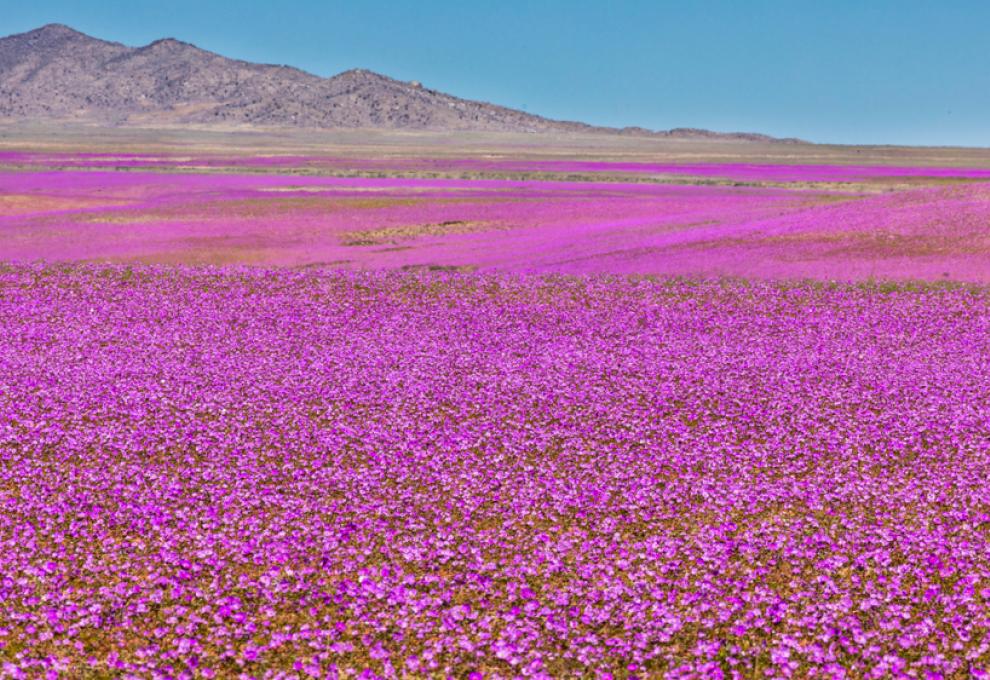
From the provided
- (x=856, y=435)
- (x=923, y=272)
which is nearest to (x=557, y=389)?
(x=856, y=435)

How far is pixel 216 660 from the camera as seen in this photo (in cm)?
888

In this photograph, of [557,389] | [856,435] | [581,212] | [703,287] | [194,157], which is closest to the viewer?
[856,435]

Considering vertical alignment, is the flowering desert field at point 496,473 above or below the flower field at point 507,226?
below

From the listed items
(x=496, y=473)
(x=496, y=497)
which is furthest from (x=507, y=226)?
(x=496, y=497)

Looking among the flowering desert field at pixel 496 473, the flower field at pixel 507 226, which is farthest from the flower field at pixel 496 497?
the flower field at pixel 507 226

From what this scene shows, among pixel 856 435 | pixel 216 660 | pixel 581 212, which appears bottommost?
pixel 216 660

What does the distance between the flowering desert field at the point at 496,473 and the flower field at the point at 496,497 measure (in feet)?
0.16

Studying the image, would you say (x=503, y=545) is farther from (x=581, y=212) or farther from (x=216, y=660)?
(x=581, y=212)

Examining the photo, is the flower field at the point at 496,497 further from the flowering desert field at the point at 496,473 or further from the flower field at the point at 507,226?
the flower field at the point at 507,226

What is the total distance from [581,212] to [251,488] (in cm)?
4766

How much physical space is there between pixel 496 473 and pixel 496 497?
77 cm

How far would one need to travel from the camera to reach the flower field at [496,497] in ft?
29.7

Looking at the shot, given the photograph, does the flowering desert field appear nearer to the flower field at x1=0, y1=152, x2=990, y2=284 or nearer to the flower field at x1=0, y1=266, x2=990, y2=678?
the flower field at x1=0, y1=266, x2=990, y2=678

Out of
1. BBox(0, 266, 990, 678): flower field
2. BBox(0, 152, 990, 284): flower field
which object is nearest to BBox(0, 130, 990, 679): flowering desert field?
BBox(0, 266, 990, 678): flower field
